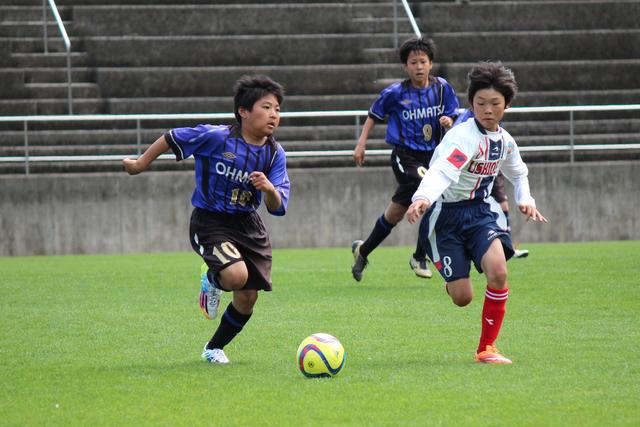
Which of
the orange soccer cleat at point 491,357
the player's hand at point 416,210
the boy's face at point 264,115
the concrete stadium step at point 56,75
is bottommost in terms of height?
the orange soccer cleat at point 491,357

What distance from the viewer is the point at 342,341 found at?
809cm

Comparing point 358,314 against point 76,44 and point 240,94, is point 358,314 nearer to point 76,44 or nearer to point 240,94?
point 240,94

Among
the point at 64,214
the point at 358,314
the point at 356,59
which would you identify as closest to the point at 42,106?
the point at 64,214

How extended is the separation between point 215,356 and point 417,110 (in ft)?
16.2

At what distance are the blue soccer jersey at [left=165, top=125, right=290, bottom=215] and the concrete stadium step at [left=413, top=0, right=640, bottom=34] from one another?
554 inches

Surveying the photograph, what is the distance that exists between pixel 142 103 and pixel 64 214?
3.07m

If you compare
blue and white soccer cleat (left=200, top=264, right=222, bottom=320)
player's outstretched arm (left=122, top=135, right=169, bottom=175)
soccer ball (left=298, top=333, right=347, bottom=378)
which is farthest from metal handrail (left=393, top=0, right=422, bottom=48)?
soccer ball (left=298, top=333, right=347, bottom=378)

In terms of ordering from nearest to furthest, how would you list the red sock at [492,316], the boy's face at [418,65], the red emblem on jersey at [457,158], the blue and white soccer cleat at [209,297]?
the red sock at [492,316] → the red emblem on jersey at [457,158] → the blue and white soccer cleat at [209,297] → the boy's face at [418,65]

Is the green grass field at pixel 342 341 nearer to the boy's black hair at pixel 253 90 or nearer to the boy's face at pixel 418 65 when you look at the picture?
the boy's black hair at pixel 253 90

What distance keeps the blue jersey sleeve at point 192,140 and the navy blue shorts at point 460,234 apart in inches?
57.0

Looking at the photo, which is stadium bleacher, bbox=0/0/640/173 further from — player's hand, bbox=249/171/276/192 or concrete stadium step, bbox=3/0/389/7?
player's hand, bbox=249/171/276/192

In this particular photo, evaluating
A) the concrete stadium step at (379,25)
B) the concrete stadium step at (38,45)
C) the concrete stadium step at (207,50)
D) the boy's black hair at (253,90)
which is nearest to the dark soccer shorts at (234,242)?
the boy's black hair at (253,90)

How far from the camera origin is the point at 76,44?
66.6 ft

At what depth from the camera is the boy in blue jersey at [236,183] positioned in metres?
7.29
